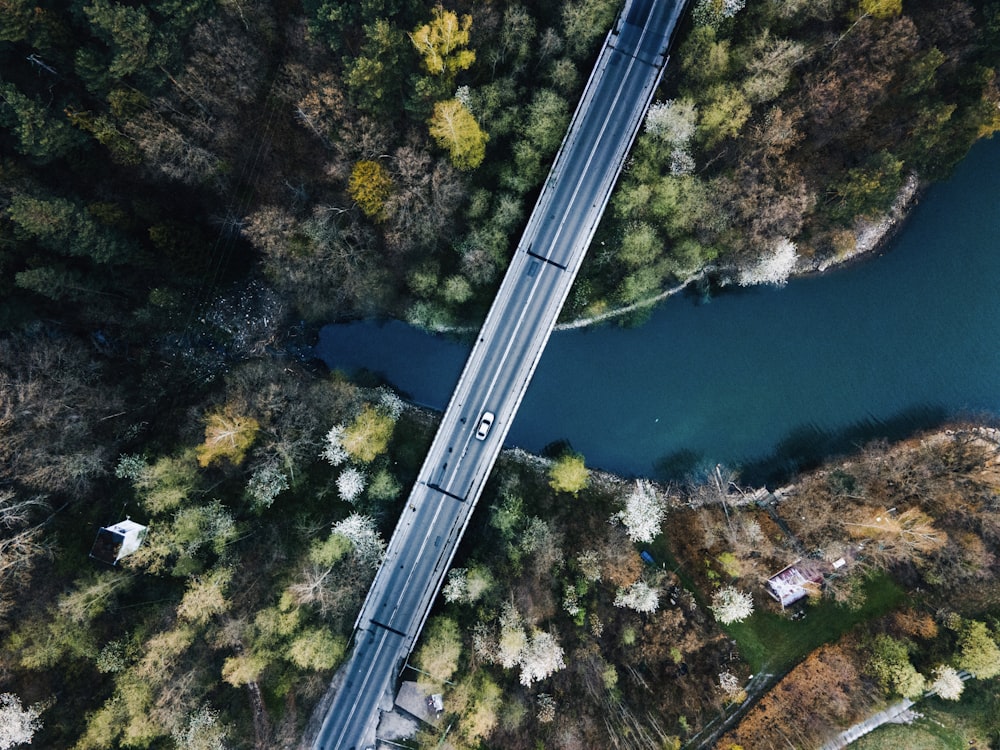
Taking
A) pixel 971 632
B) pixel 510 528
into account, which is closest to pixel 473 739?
pixel 510 528

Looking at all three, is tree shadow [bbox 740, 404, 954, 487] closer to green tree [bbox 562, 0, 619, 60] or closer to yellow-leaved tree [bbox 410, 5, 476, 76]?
green tree [bbox 562, 0, 619, 60]

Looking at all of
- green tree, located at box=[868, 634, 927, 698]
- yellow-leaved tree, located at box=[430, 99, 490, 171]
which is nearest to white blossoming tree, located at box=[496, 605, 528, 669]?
green tree, located at box=[868, 634, 927, 698]

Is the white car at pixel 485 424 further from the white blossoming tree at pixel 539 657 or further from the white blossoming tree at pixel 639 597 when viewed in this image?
Answer: the white blossoming tree at pixel 639 597

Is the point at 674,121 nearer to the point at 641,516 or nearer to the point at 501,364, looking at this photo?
the point at 501,364

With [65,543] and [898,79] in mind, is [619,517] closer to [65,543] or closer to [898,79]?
[898,79]

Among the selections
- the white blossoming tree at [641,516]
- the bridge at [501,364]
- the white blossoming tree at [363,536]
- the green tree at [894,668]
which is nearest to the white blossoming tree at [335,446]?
the white blossoming tree at [363,536]

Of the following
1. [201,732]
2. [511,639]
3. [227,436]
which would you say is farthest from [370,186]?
[201,732]
